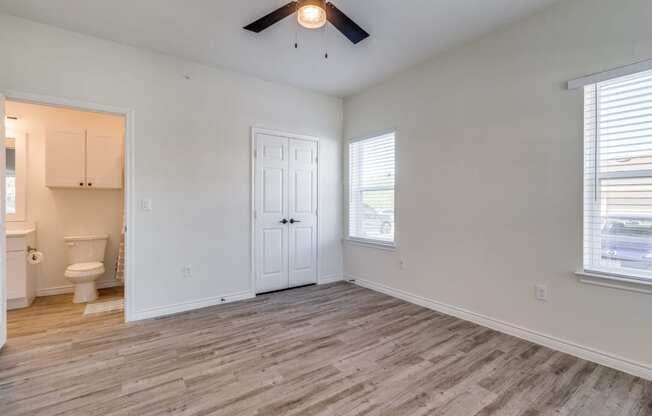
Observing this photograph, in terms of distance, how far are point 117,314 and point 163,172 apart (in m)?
1.63

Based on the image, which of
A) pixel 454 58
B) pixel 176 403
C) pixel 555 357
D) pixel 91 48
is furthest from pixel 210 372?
pixel 454 58

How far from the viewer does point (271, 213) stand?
160 inches

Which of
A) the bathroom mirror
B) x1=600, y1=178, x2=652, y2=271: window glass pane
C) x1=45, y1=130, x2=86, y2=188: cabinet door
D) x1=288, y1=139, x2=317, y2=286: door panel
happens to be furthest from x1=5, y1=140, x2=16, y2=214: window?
x1=600, y1=178, x2=652, y2=271: window glass pane

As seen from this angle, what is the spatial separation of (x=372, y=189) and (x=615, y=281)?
2690 mm

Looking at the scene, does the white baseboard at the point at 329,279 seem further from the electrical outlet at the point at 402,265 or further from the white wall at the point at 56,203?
the white wall at the point at 56,203

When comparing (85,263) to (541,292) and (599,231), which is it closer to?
(541,292)

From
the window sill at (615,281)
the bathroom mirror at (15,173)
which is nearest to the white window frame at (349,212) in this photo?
the window sill at (615,281)

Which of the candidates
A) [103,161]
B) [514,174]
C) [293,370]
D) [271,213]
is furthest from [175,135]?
[514,174]

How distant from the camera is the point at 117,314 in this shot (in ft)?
10.8

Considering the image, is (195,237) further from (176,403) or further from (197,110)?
(176,403)

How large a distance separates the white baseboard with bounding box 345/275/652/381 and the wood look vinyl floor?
0.08 metres

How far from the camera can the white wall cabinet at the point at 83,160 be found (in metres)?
3.84

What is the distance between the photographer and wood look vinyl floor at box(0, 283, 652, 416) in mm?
1799

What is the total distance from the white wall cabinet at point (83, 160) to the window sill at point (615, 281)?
532 centimetres
